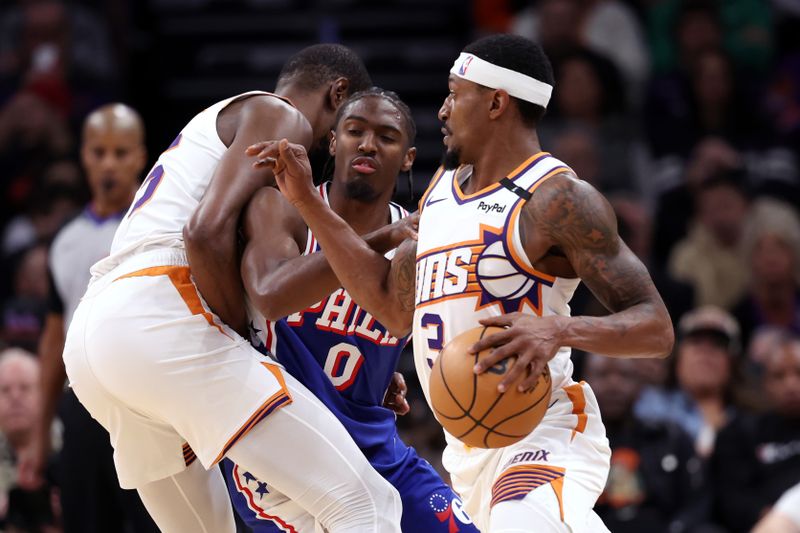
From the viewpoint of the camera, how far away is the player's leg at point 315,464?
521 cm

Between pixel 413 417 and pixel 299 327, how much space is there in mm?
3628

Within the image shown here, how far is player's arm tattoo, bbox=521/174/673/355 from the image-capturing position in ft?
15.9

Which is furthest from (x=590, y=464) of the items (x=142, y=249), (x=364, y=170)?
(x=142, y=249)

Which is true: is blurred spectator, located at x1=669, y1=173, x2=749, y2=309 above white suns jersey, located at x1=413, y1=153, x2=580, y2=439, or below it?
below

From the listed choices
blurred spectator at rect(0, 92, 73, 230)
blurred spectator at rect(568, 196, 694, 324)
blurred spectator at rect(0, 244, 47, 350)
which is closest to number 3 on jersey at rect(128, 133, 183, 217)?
blurred spectator at rect(0, 244, 47, 350)

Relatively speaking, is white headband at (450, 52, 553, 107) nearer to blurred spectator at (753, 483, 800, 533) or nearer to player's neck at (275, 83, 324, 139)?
player's neck at (275, 83, 324, 139)

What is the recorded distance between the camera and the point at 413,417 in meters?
9.41

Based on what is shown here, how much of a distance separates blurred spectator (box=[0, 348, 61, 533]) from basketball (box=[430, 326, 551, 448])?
462cm

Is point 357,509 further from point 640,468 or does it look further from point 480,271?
point 640,468

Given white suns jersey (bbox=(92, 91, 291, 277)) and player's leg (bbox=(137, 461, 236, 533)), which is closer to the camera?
white suns jersey (bbox=(92, 91, 291, 277))

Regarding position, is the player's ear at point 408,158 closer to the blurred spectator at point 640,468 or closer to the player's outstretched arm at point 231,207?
the player's outstretched arm at point 231,207

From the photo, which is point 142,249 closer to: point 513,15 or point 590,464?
point 590,464

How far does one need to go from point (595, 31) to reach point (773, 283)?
128 inches

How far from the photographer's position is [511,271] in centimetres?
506
